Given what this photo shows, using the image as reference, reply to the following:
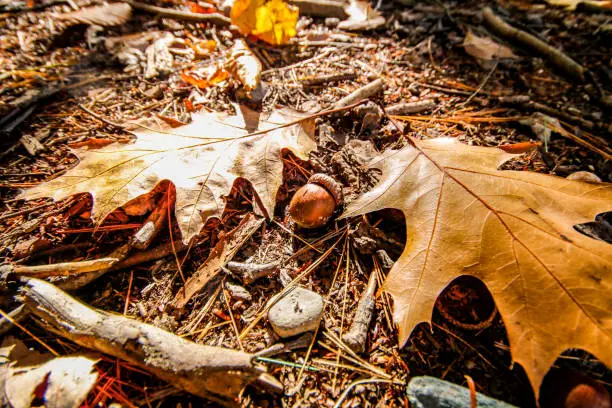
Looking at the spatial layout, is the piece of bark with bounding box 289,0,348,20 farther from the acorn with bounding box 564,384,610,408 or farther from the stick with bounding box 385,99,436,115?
the acorn with bounding box 564,384,610,408

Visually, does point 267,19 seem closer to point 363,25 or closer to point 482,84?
point 363,25

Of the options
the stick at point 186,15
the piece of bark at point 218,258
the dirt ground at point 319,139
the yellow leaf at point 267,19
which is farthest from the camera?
the stick at point 186,15

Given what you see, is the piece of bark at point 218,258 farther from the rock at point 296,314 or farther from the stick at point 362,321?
the stick at point 362,321

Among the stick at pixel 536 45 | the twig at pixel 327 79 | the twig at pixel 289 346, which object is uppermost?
the stick at pixel 536 45

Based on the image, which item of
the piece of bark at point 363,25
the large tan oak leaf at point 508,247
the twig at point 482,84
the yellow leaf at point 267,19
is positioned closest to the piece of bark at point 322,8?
the piece of bark at point 363,25

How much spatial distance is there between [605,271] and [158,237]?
1.80 metres

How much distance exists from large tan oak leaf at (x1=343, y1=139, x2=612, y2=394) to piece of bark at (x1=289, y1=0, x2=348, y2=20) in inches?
74.3

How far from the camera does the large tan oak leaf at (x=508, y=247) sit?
3.32ft

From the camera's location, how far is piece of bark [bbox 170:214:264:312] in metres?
1.38

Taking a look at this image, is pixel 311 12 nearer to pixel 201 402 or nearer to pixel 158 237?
pixel 158 237

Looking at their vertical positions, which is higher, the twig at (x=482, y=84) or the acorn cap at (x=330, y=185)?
the twig at (x=482, y=84)

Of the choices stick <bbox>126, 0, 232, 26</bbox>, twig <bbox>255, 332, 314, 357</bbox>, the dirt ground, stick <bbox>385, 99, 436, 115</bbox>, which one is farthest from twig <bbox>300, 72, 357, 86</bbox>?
twig <bbox>255, 332, 314, 357</bbox>

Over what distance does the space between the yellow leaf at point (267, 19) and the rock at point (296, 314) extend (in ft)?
6.42

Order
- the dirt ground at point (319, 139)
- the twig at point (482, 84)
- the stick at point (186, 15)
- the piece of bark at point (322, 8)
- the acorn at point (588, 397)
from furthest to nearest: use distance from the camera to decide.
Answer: the piece of bark at point (322, 8), the stick at point (186, 15), the twig at point (482, 84), the dirt ground at point (319, 139), the acorn at point (588, 397)
